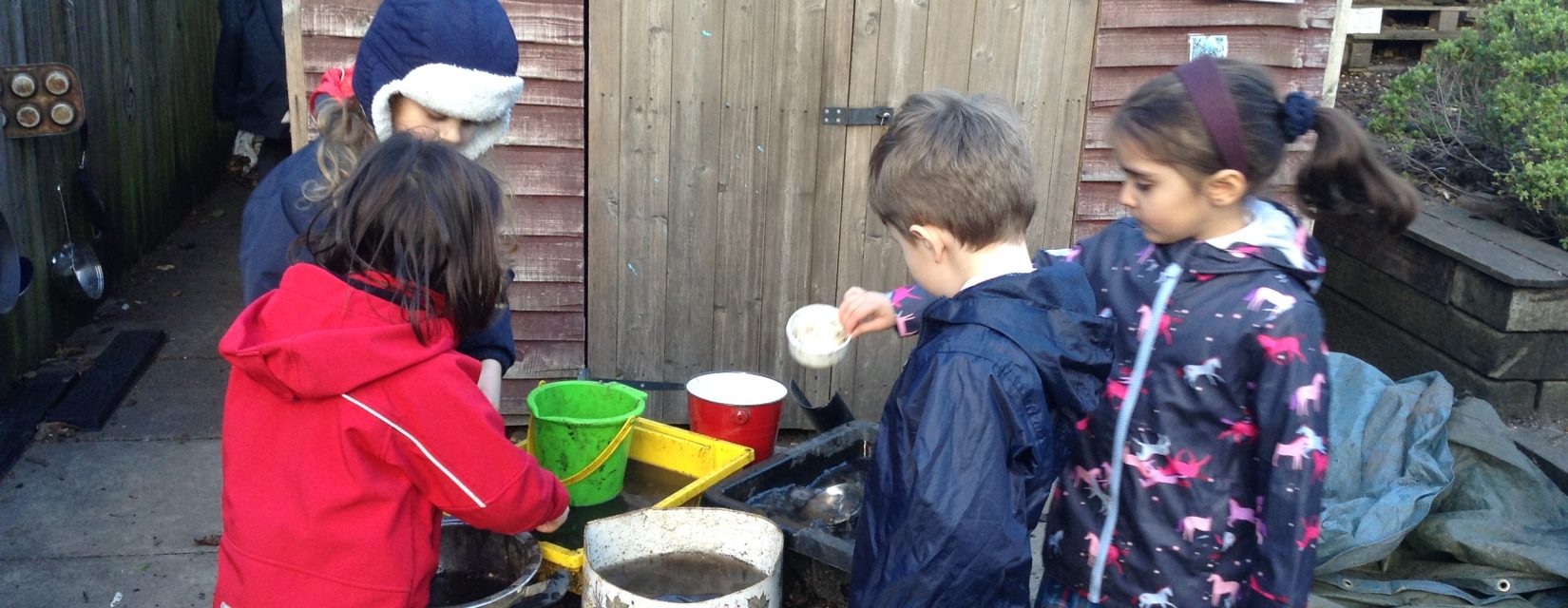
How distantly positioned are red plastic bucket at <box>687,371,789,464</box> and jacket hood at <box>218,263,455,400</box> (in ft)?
4.37

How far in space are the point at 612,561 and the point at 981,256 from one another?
42.2 inches

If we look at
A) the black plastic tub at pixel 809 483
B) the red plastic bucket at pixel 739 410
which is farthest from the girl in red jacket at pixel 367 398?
the red plastic bucket at pixel 739 410

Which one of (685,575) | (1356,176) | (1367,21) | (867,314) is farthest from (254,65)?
(1367,21)

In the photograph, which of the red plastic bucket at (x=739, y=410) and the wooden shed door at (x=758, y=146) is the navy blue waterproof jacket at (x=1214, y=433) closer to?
the red plastic bucket at (x=739, y=410)

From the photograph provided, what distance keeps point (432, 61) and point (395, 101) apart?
4.4 inches

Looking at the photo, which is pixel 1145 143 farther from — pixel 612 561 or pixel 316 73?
pixel 316 73

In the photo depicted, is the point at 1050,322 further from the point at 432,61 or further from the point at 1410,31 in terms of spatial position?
the point at 1410,31

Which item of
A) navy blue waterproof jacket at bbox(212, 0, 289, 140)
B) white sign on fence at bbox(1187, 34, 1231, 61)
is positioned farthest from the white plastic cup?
navy blue waterproof jacket at bbox(212, 0, 289, 140)

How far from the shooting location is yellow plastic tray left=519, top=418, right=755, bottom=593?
2912mm

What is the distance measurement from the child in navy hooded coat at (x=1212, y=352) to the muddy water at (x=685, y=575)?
25.9 inches

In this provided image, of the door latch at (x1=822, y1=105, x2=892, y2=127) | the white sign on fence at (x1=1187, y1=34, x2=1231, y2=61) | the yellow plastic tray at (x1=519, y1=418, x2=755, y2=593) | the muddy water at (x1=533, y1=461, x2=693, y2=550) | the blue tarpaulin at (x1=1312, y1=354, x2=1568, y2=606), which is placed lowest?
the blue tarpaulin at (x1=1312, y1=354, x2=1568, y2=606)

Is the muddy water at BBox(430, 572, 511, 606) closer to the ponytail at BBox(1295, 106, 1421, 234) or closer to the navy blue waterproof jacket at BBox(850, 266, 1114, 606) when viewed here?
the navy blue waterproof jacket at BBox(850, 266, 1114, 606)

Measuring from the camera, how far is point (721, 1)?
421 centimetres

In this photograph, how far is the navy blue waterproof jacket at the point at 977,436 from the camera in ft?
5.74
